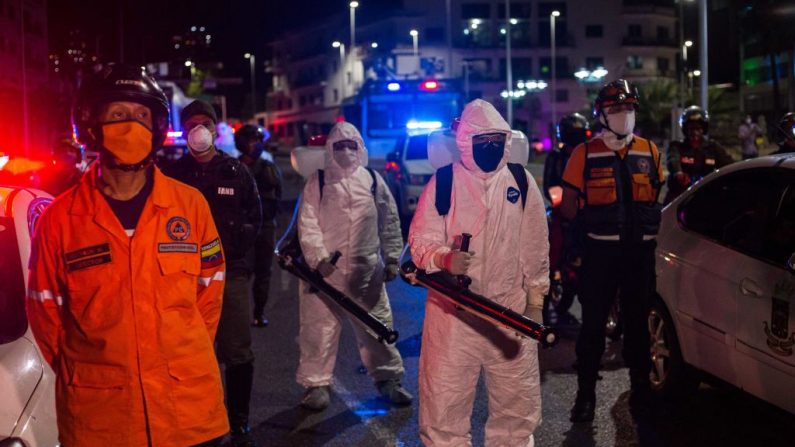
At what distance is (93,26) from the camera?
3334cm

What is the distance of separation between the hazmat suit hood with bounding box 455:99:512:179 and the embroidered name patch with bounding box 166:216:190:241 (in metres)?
1.64

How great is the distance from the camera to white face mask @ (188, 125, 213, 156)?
17.0ft

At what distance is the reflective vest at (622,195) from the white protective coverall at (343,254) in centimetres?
138

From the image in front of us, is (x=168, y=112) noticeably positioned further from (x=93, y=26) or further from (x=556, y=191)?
(x=93, y=26)

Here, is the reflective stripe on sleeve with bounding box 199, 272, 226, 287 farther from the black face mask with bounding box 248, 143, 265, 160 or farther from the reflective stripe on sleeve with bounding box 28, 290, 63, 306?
the black face mask with bounding box 248, 143, 265, 160

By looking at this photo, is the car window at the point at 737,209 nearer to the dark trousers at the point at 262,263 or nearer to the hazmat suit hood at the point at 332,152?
the hazmat suit hood at the point at 332,152

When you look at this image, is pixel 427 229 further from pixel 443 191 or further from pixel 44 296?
pixel 44 296

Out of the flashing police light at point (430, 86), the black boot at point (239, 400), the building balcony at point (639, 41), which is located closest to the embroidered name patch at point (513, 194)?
the black boot at point (239, 400)

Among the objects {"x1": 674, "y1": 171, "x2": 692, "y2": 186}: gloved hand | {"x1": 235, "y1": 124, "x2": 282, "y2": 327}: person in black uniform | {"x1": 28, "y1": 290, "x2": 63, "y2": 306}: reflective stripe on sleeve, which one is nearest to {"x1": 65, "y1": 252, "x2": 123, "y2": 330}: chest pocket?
{"x1": 28, "y1": 290, "x2": 63, "y2": 306}: reflective stripe on sleeve

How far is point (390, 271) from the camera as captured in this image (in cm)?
623

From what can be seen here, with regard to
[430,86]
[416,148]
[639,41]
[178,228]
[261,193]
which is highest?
[639,41]

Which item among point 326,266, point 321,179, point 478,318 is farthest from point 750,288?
point 321,179

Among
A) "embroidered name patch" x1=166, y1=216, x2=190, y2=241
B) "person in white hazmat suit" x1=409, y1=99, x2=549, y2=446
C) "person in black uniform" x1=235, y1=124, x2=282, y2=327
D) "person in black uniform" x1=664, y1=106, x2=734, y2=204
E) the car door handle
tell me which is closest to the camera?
"embroidered name patch" x1=166, y1=216, x2=190, y2=241

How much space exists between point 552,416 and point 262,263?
148 inches
